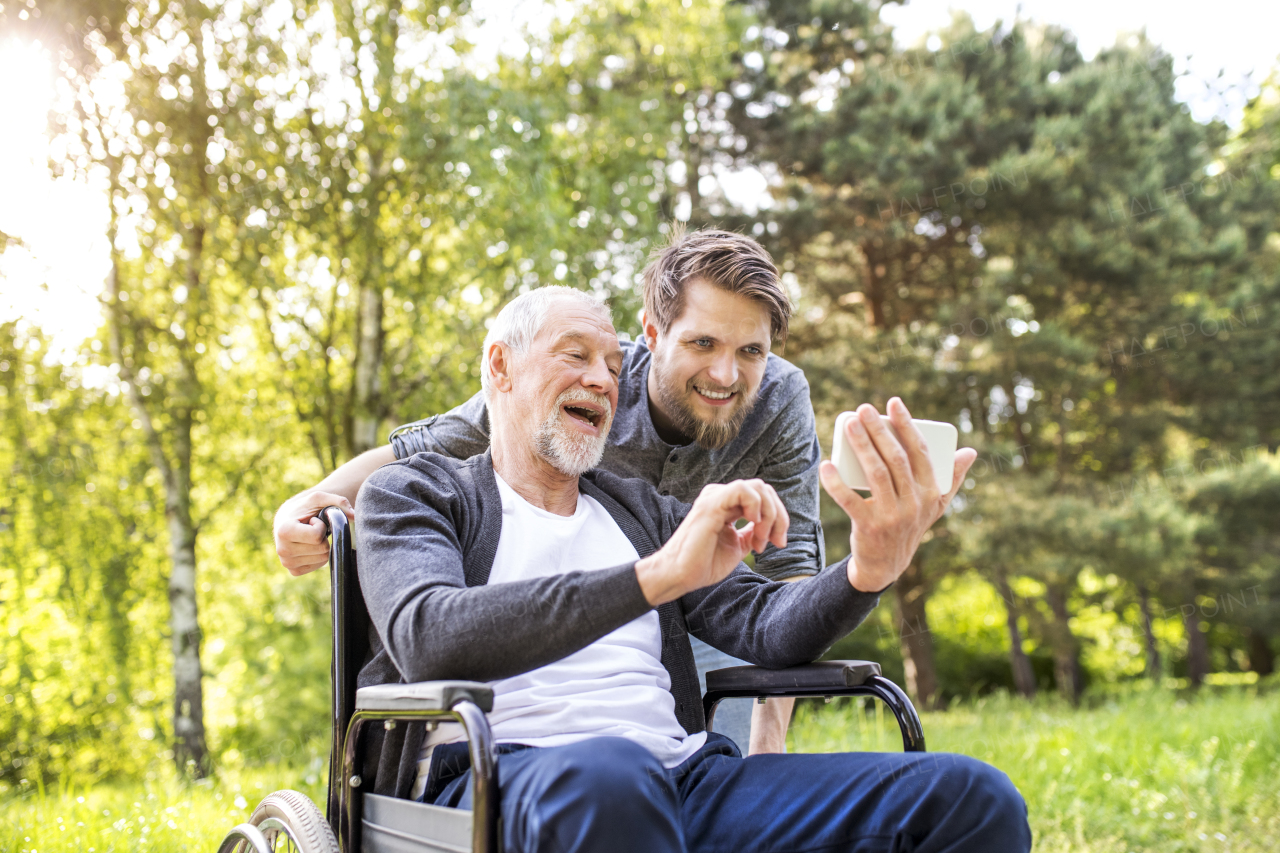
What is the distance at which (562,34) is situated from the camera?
8.12 m

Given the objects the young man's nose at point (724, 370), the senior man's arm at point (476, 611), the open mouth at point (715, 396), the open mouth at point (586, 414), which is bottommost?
the senior man's arm at point (476, 611)

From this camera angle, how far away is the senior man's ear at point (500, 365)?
1776 mm

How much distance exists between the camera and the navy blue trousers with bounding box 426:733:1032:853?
107cm

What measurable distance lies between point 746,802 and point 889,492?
1.75 ft

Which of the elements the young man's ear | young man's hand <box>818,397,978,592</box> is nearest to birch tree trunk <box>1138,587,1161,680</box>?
the young man's ear

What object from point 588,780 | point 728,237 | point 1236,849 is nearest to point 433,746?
point 588,780

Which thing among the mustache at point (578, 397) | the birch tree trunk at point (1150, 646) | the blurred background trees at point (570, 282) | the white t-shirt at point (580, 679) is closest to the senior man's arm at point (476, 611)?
the white t-shirt at point (580, 679)

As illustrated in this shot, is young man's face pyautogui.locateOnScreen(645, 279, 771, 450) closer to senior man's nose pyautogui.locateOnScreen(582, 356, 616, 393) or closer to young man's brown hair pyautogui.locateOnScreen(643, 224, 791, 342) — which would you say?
young man's brown hair pyautogui.locateOnScreen(643, 224, 791, 342)

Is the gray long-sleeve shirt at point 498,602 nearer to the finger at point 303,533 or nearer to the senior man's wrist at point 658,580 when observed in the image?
the senior man's wrist at point 658,580

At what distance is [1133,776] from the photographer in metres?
4.00

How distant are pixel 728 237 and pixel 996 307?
9671 mm

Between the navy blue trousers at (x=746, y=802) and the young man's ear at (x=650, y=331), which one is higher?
the young man's ear at (x=650, y=331)

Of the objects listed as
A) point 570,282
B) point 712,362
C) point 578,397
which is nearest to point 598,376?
point 578,397

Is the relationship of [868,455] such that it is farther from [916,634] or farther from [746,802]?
[916,634]
